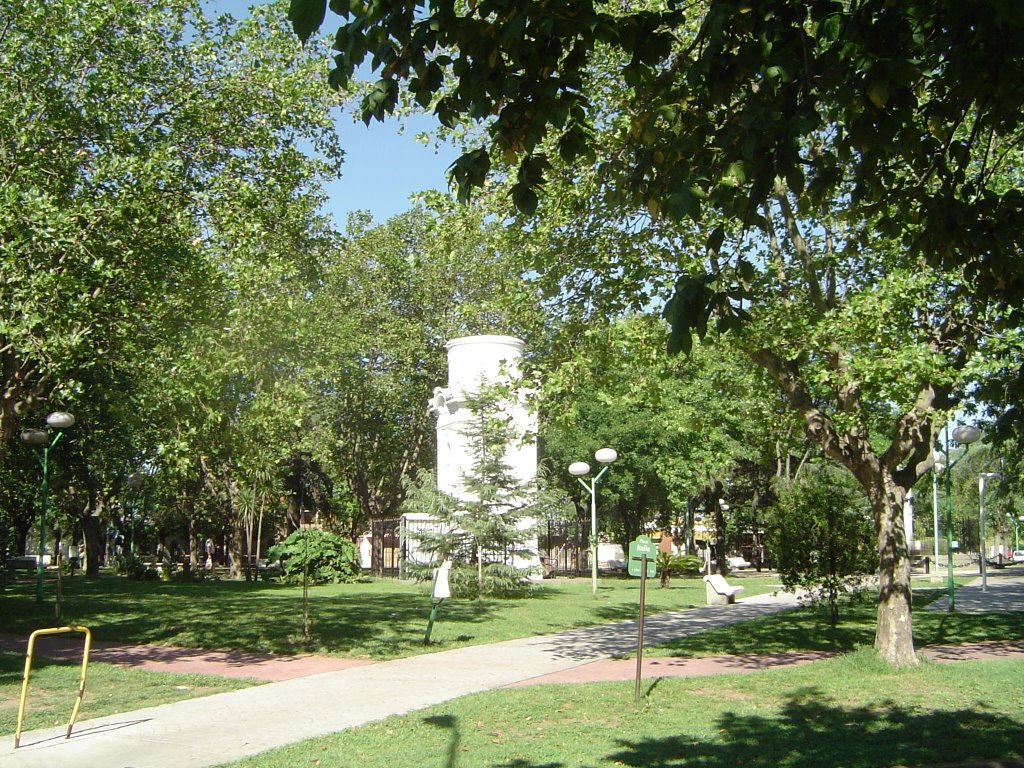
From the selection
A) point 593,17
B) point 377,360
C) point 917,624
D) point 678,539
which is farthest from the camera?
point 678,539

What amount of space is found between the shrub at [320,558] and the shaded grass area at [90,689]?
58.7 ft

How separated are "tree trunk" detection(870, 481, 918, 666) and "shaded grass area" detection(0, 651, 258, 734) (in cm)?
780

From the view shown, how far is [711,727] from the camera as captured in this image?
856cm

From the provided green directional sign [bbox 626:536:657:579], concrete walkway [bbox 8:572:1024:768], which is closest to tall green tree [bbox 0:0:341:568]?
concrete walkway [bbox 8:572:1024:768]

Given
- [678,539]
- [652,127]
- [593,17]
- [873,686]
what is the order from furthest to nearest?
[678,539] < [873,686] < [652,127] < [593,17]

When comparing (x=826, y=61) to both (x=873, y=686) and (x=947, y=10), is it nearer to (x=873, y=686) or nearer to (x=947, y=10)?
(x=947, y=10)

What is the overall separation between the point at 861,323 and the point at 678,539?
136 ft

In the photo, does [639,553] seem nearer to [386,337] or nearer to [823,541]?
[823,541]

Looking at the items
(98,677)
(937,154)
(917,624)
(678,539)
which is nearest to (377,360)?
(678,539)

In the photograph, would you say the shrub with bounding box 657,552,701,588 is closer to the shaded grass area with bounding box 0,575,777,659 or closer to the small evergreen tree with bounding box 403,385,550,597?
the shaded grass area with bounding box 0,575,777,659

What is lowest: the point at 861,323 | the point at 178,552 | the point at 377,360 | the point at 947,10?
the point at 178,552

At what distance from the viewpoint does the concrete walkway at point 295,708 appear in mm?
7520

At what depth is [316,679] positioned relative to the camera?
11.6m

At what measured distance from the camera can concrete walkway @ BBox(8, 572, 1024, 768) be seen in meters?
7.52
